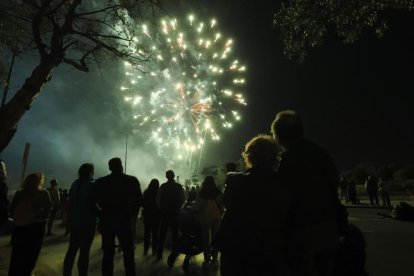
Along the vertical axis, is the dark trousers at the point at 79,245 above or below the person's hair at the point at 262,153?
below

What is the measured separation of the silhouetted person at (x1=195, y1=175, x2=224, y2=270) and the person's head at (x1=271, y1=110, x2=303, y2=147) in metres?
4.24

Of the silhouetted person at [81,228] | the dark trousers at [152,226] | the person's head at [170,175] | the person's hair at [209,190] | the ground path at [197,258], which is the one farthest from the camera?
the dark trousers at [152,226]

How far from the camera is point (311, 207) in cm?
261

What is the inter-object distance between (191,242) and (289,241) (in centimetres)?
472

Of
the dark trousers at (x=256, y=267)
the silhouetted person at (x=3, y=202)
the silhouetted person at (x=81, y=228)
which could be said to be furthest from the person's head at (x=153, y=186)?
the dark trousers at (x=256, y=267)

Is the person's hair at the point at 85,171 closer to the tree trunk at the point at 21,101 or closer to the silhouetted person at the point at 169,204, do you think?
the silhouetted person at the point at 169,204

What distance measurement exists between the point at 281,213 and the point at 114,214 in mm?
3344

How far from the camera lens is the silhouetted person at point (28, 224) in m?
5.04

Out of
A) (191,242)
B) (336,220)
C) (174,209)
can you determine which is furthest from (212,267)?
(336,220)

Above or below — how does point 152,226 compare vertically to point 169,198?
below

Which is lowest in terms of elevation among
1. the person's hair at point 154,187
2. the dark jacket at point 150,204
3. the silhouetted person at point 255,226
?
the silhouetted person at point 255,226

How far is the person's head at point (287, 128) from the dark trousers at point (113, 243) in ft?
10.3

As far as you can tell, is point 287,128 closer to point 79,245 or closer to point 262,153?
point 262,153

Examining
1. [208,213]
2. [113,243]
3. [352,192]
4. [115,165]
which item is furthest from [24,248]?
[352,192]
